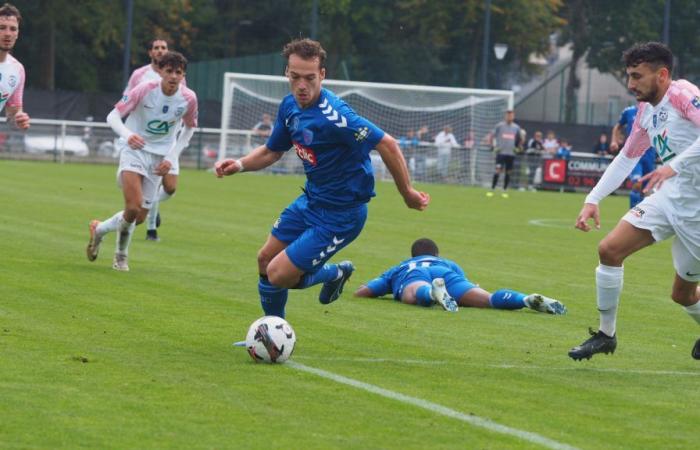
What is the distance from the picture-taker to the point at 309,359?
8781 mm

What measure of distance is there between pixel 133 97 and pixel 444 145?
26660 mm

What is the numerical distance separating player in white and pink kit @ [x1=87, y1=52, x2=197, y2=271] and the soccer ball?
5.36 metres

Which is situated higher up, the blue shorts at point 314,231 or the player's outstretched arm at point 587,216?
the player's outstretched arm at point 587,216

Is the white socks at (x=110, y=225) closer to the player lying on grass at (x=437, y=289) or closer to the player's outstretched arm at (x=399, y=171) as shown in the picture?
the player lying on grass at (x=437, y=289)

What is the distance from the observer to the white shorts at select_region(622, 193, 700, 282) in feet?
28.5

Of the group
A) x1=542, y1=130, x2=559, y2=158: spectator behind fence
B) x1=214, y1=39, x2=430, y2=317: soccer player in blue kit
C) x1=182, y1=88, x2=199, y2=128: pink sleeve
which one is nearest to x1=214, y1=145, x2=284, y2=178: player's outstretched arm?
x1=214, y1=39, x2=430, y2=317: soccer player in blue kit

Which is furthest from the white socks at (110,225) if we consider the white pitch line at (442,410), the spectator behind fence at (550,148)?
the spectator behind fence at (550,148)

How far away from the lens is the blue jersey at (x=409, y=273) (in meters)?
12.2

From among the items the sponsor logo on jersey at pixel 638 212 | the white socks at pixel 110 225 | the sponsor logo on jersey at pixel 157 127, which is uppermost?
the sponsor logo on jersey at pixel 157 127

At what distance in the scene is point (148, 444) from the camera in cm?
615

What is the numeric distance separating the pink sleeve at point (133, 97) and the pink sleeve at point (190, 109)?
38 centimetres

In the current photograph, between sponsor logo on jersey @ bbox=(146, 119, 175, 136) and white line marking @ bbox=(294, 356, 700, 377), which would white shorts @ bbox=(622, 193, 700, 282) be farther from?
sponsor logo on jersey @ bbox=(146, 119, 175, 136)

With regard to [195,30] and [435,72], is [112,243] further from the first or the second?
[195,30]

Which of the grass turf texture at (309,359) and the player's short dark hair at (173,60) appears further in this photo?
the player's short dark hair at (173,60)
